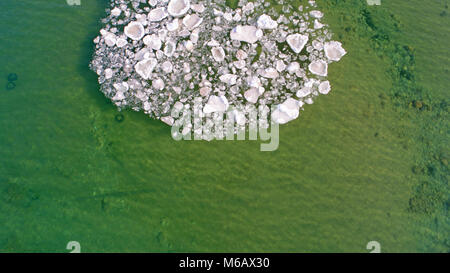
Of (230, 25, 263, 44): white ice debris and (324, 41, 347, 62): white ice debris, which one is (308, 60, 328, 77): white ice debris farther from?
(230, 25, 263, 44): white ice debris

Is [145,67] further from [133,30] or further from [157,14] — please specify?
[157,14]

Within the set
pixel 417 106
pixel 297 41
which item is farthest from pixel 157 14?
pixel 417 106

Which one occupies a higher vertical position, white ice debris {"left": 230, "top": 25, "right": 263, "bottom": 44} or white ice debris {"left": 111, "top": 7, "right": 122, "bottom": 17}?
white ice debris {"left": 111, "top": 7, "right": 122, "bottom": 17}

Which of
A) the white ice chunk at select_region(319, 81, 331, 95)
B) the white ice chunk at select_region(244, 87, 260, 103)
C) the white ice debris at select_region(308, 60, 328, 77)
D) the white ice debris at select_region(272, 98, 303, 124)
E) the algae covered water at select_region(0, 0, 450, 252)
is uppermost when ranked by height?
the white ice debris at select_region(308, 60, 328, 77)

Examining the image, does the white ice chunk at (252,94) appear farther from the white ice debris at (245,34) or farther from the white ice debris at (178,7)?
the white ice debris at (178,7)

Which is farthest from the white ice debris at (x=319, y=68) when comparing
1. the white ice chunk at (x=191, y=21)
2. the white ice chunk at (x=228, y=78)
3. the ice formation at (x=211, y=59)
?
the white ice chunk at (x=191, y=21)

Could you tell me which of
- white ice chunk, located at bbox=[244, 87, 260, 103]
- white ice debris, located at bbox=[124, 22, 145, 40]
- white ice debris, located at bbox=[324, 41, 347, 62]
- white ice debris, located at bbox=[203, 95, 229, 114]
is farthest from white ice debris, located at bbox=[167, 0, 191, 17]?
white ice debris, located at bbox=[324, 41, 347, 62]

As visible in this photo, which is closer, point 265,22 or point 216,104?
point 216,104
